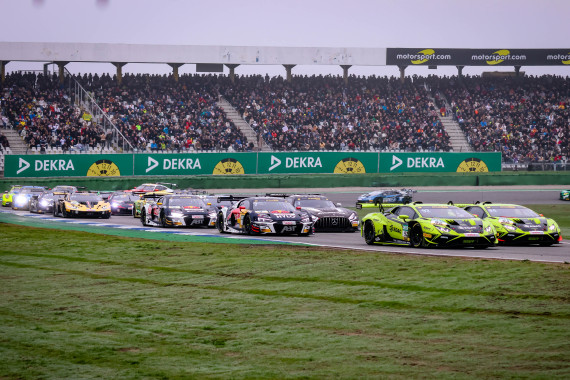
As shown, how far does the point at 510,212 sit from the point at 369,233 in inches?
144

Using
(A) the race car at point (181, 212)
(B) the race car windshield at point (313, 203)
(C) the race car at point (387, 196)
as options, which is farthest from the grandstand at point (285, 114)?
(B) the race car windshield at point (313, 203)

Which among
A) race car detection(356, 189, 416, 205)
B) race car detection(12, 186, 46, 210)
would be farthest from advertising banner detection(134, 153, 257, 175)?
race car detection(356, 189, 416, 205)

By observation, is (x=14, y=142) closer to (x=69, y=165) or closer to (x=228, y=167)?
(x=69, y=165)

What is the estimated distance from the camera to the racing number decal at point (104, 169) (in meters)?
50.9

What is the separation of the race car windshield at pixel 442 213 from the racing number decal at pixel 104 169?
110 ft

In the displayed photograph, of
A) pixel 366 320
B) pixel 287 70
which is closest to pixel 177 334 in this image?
pixel 366 320

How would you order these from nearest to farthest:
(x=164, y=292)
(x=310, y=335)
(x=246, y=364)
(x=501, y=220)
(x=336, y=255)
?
(x=246, y=364)
(x=310, y=335)
(x=164, y=292)
(x=336, y=255)
(x=501, y=220)

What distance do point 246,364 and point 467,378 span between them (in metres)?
2.10

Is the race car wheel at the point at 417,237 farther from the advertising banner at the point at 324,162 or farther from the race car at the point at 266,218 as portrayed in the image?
the advertising banner at the point at 324,162

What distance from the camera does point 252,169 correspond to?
54.3 metres

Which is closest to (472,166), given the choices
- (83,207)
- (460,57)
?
(460,57)

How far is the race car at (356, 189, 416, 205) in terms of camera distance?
4374 cm

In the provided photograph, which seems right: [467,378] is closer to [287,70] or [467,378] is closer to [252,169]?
[252,169]

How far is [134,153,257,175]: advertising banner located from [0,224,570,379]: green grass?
1380 inches
